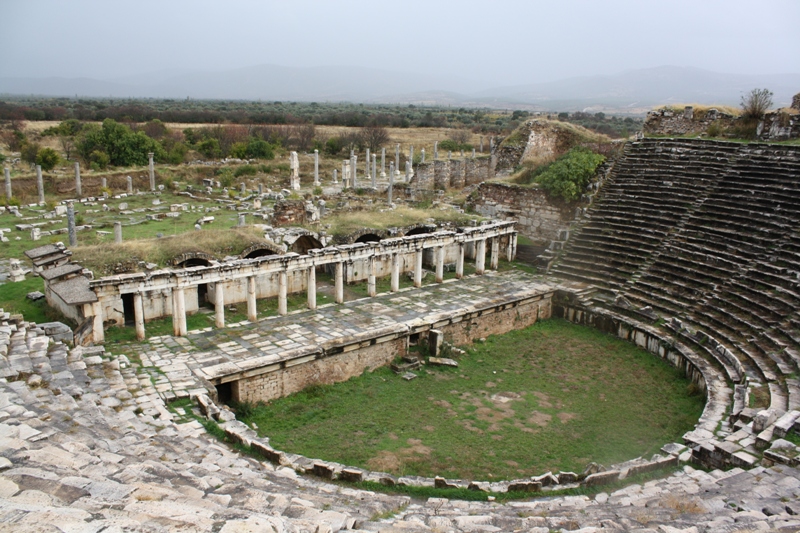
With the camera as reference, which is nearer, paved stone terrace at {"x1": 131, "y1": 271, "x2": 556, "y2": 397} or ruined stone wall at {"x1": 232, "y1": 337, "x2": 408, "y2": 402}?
paved stone terrace at {"x1": 131, "y1": 271, "x2": 556, "y2": 397}

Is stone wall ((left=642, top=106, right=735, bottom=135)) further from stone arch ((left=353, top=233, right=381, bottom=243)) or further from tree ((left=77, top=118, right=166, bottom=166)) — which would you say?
tree ((left=77, top=118, right=166, bottom=166))

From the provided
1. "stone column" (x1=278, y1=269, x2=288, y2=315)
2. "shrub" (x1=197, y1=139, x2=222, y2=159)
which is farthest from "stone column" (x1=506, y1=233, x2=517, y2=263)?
"shrub" (x1=197, y1=139, x2=222, y2=159)

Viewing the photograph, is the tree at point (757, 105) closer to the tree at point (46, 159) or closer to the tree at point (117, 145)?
the tree at point (117, 145)

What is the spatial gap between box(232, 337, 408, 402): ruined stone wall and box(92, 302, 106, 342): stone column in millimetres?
4116

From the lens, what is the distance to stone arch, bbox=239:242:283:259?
20631 mm

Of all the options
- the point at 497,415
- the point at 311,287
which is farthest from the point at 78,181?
the point at 497,415

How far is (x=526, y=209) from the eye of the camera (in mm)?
29328

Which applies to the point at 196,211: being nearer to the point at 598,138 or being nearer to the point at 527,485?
the point at 598,138

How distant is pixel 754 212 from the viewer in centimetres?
2072

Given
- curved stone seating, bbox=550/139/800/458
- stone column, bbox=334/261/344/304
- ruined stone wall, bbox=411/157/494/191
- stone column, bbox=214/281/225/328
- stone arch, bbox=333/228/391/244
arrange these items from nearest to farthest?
curved stone seating, bbox=550/139/800/458 < stone column, bbox=214/281/225/328 < stone column, bbox=334/261/344/304 < stone arch, bbox=333/228/391/244 < ruined stone wall, bbox=411/157/494/191

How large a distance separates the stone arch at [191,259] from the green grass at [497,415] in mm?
6515

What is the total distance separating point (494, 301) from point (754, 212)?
9533 millimetres

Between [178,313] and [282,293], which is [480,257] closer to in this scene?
[282,293]

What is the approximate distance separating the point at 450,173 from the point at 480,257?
1804 centimetres
